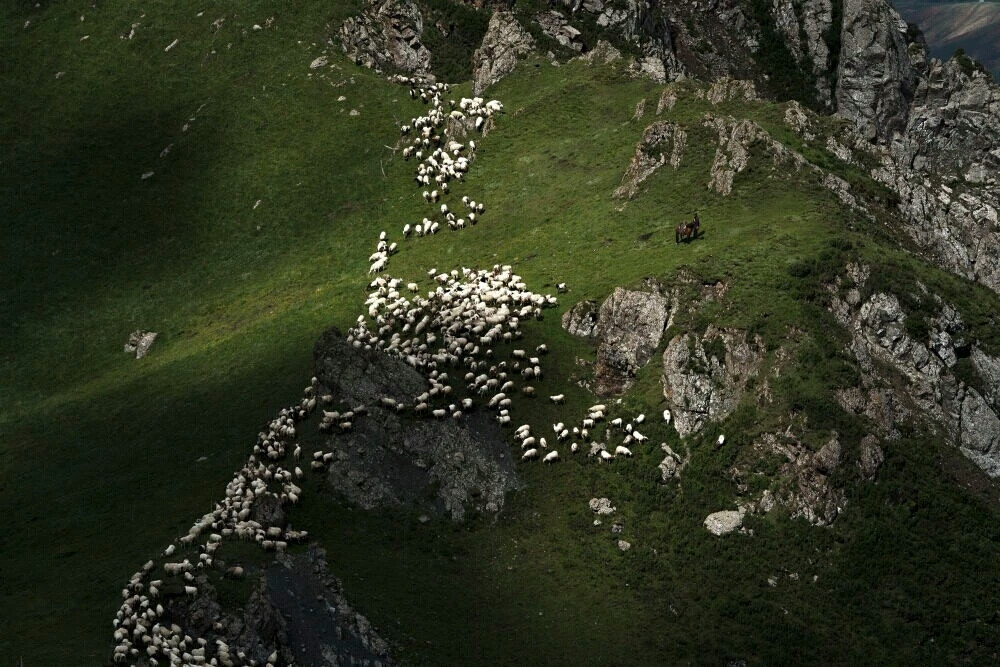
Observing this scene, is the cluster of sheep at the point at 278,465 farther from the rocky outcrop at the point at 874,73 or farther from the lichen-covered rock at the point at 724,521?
the rocky outcrop at the point at 874,73

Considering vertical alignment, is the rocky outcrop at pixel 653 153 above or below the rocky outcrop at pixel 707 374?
above

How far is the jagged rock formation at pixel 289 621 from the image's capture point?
180ft

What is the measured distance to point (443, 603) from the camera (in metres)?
63.8

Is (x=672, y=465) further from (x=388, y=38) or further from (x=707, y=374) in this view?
(x=388, y=38)

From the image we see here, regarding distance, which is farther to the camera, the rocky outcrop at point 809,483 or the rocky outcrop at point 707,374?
the rocky outcrop at point 707,374

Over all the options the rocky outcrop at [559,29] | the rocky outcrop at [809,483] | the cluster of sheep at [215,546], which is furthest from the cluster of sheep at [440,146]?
the rocky outcrop at [809,483]

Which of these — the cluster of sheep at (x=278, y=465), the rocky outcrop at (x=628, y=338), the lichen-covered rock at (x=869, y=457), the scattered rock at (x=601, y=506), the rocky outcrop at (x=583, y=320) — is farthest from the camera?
the rocky outcrop at (x=583, y=320)

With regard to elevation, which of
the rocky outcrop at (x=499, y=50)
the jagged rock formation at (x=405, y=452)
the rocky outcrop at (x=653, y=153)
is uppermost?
the rocky outcrop at (x=499, y=50)

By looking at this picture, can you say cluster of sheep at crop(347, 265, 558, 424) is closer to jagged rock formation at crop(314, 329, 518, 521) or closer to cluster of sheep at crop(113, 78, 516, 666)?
cluster of sheep at crop(113, 78, 516, 666)

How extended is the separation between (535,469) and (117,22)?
9000 centimetres

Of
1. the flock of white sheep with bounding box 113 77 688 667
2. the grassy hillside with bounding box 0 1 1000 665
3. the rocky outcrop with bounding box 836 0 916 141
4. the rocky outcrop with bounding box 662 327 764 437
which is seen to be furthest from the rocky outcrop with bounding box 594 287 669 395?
the rocky outcrop with bounding box 836 0 916 141

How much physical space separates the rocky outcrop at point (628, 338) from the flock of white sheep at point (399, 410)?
273 centimetres

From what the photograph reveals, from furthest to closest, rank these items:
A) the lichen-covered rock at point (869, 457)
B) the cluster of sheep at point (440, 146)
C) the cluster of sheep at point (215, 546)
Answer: the cluster of sheep at point (440, 146) < the lichen-covered rock at point (869, 457) < the cluster of sheep at point (215, 546)

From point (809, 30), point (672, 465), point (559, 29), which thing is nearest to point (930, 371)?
point (672, 465)
